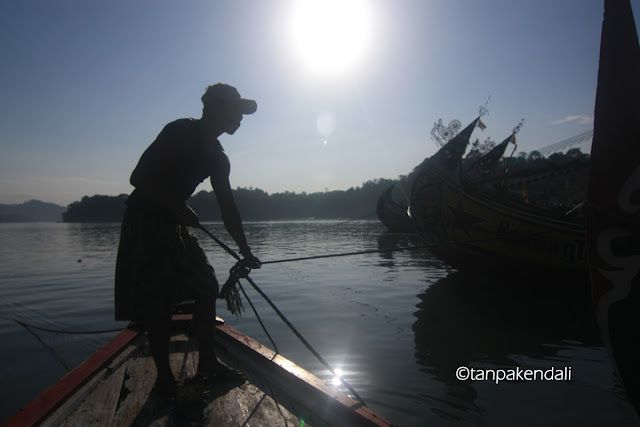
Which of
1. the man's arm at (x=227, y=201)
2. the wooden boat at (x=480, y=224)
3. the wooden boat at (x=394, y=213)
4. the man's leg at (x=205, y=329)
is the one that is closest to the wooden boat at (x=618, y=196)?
the man's arm at (x=227, y=201)

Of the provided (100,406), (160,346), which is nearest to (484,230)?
(160,346)

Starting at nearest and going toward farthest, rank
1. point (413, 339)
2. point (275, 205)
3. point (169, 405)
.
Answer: point (169, 405) → point (413, 339) → point (275, 205)

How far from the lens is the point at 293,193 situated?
14938cm

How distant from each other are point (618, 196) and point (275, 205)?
132864 mm

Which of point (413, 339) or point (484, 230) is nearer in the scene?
point (413, 339)

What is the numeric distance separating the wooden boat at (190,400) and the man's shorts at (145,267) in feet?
1.89

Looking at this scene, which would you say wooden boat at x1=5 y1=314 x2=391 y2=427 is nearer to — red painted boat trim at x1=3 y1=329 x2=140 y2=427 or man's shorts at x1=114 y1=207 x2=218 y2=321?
red painted boat trim at x1=3 y1=329 x2=140 y2=427

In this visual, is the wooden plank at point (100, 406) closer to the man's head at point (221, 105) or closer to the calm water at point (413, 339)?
the man's head at point (221, 105)

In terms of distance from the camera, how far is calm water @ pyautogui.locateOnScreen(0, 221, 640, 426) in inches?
156

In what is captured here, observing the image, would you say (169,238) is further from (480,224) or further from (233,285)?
(480,224)

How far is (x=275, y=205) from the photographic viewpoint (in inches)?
5281

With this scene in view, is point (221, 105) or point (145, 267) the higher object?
point (221, 105)

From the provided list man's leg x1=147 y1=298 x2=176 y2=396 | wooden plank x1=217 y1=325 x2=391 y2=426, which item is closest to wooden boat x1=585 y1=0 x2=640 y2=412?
wooden plank x1=217 y1=325 x2=391 y2=426

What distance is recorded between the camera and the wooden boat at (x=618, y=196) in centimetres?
245
